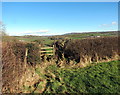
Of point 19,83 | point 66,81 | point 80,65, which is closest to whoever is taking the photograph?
point 19,83

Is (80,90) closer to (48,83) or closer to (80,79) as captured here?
(80,79)

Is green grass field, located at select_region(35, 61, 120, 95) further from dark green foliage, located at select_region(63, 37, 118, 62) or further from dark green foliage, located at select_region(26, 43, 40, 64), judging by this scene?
dark green foliage, located at select_region(63, 37, 118, 62)

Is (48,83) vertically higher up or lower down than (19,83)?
lower down

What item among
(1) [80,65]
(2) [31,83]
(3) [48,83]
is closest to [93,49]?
(1) [80,65]

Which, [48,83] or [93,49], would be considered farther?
[93,49]

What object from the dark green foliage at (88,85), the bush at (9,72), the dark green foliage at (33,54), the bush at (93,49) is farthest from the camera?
the bush at (93,49)

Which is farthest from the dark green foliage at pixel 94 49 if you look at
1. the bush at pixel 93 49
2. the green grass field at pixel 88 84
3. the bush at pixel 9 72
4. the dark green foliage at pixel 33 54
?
the bush at pixel 9 72

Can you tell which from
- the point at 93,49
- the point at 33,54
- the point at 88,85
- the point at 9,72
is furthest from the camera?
the point at 93,49

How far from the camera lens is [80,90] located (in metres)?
4.41

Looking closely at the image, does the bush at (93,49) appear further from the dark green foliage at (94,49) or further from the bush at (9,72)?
the bush at (9,72)

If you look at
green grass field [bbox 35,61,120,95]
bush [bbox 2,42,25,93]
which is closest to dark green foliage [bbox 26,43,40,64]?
green grass field [bbox 35,61,120,95]

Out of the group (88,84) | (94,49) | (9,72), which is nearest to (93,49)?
(94,49)

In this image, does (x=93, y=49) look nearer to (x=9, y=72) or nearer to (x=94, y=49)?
(x=94, y=49)

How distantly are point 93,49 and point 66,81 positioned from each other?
16.0ft
